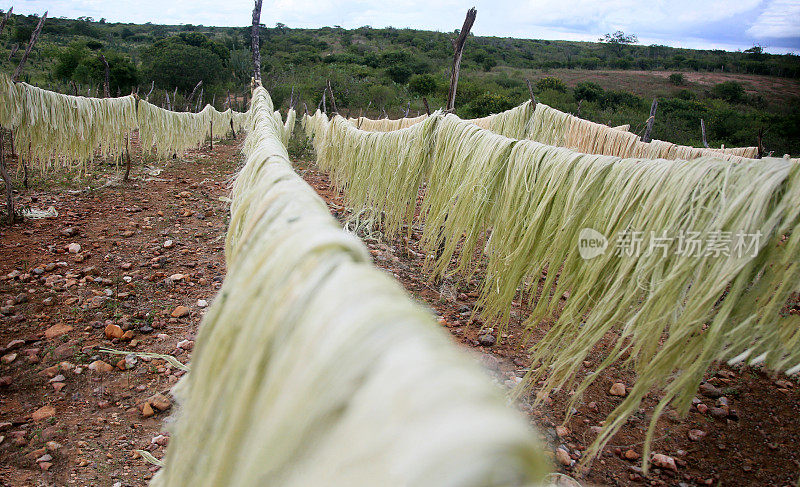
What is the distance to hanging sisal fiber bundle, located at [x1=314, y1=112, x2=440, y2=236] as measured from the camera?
3826 mm

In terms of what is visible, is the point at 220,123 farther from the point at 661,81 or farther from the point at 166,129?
the point at 661,81

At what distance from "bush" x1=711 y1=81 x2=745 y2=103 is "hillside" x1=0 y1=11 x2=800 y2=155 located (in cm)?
9

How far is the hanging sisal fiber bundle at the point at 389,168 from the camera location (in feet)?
12.6

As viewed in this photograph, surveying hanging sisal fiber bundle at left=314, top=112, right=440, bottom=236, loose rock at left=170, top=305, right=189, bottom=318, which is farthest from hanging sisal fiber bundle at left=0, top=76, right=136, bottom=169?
hanging sisal fiber bundle at left=314, top=112, right=440, bottom=236

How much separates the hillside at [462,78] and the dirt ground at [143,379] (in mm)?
11052

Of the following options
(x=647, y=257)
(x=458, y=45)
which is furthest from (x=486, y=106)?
(x=647, y=257)

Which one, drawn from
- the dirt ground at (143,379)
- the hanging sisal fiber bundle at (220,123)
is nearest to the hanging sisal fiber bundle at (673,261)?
the dirt ground at (143,379)

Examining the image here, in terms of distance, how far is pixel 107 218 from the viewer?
20.2 feet

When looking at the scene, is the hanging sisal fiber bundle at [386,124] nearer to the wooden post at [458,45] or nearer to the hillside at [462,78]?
the wooden post at [458,45]

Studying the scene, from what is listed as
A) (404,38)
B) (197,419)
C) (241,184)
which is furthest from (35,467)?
(404,38)

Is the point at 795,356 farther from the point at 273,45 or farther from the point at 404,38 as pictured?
the point at 404,38

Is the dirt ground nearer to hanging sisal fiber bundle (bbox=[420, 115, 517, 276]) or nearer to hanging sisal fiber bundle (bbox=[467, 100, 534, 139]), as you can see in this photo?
hanging sisal fiber bundle (bbox=[420, 115, 517, 276])

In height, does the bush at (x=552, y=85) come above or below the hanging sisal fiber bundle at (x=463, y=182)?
above

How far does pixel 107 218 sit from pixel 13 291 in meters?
2.50
